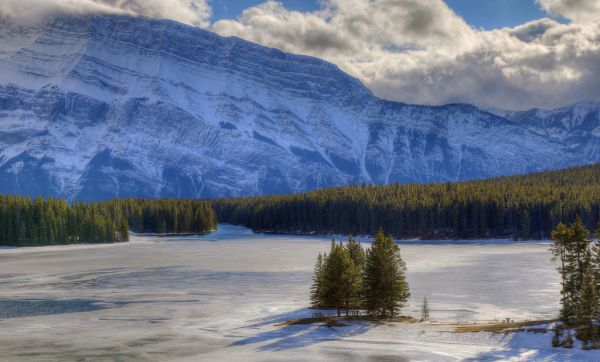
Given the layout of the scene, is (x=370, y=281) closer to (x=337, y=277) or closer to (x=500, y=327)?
(x=337, y=277)

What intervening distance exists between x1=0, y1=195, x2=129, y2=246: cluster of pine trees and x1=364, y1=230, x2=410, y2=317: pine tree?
134 meters

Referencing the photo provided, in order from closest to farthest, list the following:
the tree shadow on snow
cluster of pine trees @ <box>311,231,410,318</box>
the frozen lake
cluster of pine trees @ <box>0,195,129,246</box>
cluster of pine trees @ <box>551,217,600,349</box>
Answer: the frozen lake, cluster of pine trees @ <box>551,217,600,349</box>, the tree shadow on snow, cluster of pine trees @ <box>311,231,410,318</box>, cluster of pine trees @ <box>0,195,129,246</box>

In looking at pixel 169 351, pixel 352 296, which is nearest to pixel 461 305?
pixel 352 296

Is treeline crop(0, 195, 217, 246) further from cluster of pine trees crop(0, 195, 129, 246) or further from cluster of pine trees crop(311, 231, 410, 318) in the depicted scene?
cluster of pine trees crop(311, 231, 410, 318)

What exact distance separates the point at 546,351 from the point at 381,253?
18.1 meters

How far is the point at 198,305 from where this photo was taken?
6475cm

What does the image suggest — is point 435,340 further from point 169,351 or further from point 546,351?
point 169,351

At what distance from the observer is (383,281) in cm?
5828

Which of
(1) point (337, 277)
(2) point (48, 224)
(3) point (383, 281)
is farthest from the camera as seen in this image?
(2) point (48, 224)

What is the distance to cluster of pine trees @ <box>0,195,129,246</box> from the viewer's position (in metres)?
168

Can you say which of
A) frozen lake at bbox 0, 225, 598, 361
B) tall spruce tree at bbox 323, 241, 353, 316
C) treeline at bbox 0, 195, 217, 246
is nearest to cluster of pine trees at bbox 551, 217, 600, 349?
frozen lake at bbox 0, 225, 598, 361

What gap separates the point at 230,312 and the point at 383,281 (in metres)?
14.6

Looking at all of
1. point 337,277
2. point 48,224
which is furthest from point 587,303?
point 48,224

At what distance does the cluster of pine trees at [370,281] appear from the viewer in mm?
58188
